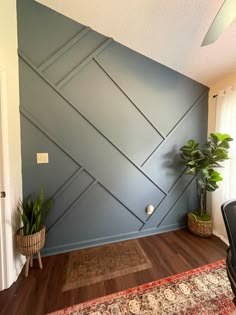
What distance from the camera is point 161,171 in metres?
2.30

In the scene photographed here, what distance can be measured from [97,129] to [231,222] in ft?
5.12

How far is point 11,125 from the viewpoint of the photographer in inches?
60.2

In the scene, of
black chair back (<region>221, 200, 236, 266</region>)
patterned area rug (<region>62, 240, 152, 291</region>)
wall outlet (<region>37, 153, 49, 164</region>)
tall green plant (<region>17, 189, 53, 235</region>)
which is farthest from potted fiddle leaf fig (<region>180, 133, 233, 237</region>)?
tall green plant (<region>17, 189, 53, 235</region>)

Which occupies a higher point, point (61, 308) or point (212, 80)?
point (212, 80)

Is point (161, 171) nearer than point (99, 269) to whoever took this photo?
No

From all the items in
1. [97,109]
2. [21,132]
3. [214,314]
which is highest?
[97,109]

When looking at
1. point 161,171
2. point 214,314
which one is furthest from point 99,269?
point 161,171

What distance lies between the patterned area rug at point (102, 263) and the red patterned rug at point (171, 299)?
22 cm

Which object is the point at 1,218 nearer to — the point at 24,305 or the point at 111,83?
the point at 24,305

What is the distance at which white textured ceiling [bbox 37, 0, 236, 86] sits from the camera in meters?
1.48

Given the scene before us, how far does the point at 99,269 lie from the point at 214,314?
103cm

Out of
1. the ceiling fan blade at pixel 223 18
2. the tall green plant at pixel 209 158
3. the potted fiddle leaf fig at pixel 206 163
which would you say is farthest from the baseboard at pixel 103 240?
the ceiling fan blade at pixel 223 18

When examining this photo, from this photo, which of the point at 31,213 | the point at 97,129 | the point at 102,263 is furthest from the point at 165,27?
the point at 102,263

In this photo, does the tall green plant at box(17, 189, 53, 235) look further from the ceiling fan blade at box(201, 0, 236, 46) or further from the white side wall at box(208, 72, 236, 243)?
the white side wall at box(208, 72, 236, 243)
